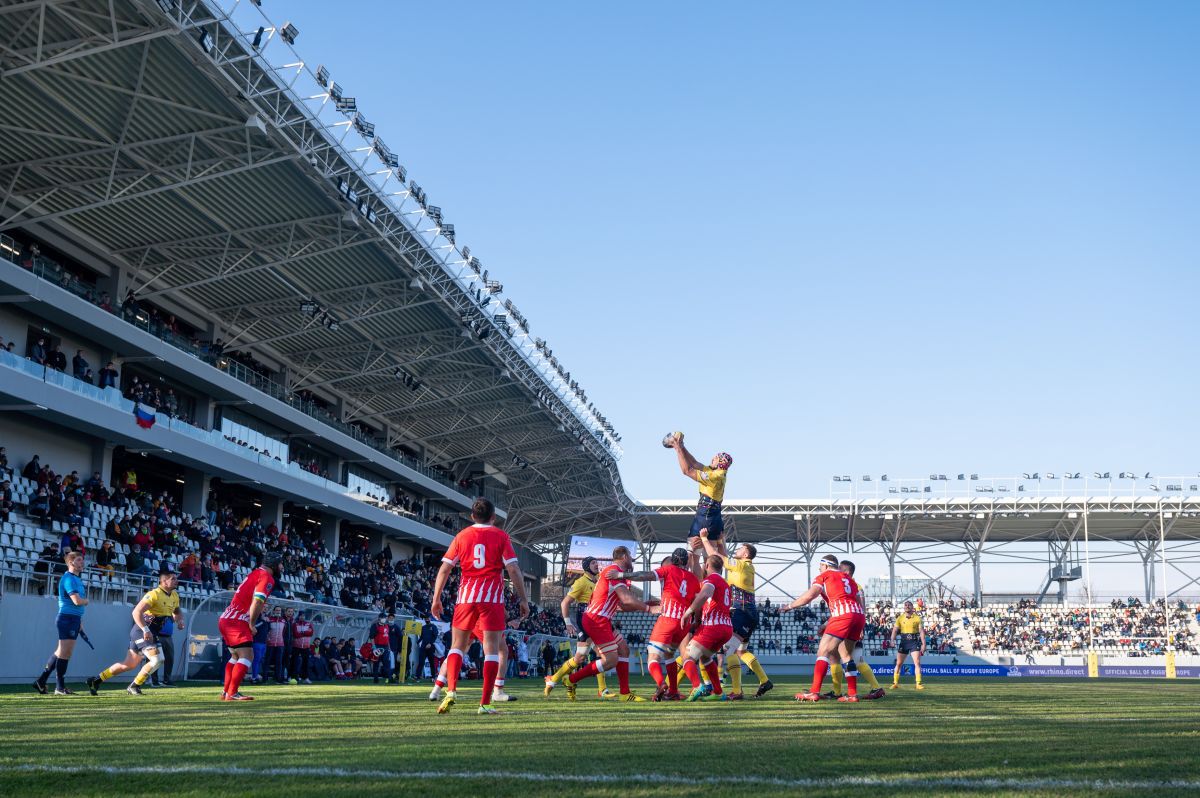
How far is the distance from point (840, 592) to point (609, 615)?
2937 millimetres

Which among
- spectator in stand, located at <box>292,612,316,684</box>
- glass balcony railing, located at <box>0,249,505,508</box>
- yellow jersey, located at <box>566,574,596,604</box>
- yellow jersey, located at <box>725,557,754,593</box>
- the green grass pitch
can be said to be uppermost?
glass balcony railing, located at <box>0,249,505,508</box>

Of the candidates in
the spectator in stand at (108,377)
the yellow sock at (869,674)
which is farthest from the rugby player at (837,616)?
the spectator in stand at (108,377)

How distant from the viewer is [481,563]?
10211 millimetres

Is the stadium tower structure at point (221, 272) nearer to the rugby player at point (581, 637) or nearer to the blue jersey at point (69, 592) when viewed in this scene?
the blue jersey at point (69, 592)

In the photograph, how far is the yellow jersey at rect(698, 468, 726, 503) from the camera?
14117mm

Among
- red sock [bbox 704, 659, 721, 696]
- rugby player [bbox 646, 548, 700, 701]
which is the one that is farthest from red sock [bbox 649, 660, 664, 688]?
red sock [bbox 704, 659, 721, 696]

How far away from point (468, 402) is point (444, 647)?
22.0 metres

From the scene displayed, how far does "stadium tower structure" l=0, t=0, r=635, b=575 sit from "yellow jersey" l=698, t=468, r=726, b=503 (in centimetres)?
1494

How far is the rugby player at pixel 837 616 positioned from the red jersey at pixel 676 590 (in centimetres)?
121

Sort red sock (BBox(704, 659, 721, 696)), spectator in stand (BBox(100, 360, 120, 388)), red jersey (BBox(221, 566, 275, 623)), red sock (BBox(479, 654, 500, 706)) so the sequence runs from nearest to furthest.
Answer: red sock (BBox(479, 654, 500, 706)), red jersey (BBox(221, 566, 275, 623)), red sock (BBox(704, 659, 721, 696)), spectator in stand (BBox(100, 360, 120, 388))

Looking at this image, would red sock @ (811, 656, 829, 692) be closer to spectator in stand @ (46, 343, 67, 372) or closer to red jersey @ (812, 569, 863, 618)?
red jersey @ (812, 569, 863, 618)

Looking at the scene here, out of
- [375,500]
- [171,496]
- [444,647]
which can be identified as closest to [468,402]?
[375,500]

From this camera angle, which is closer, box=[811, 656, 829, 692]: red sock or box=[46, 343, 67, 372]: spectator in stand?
box=[811, 656, 829, 692]: red sock

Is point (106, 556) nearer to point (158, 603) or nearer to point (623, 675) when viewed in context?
point (158, 603)
